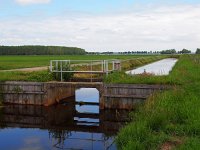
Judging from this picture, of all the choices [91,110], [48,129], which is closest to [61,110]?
[91,110]

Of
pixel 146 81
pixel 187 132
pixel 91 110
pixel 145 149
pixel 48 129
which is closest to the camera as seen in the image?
pixel 145 149

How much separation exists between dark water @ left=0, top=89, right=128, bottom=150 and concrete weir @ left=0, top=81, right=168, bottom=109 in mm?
545

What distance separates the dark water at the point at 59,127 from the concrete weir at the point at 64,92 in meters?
0.55

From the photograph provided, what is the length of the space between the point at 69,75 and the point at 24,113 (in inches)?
193

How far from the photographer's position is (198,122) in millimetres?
11797

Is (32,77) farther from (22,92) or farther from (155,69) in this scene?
(155,69)

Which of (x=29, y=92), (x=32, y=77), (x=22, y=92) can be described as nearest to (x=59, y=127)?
(x=29, y=92)

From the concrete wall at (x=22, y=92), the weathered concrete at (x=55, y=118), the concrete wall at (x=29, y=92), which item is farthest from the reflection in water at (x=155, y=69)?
the concrete wall at (x=22, y=92)

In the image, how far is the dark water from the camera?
1558cm

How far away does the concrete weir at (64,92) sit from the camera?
72.8ft

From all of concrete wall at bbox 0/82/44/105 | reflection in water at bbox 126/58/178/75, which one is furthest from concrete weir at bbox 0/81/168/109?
reflection in water at bbox 126/58/178/75

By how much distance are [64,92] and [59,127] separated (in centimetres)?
812

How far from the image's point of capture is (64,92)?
1077 inches

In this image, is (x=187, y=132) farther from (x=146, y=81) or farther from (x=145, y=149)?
(x=146, y=81)
